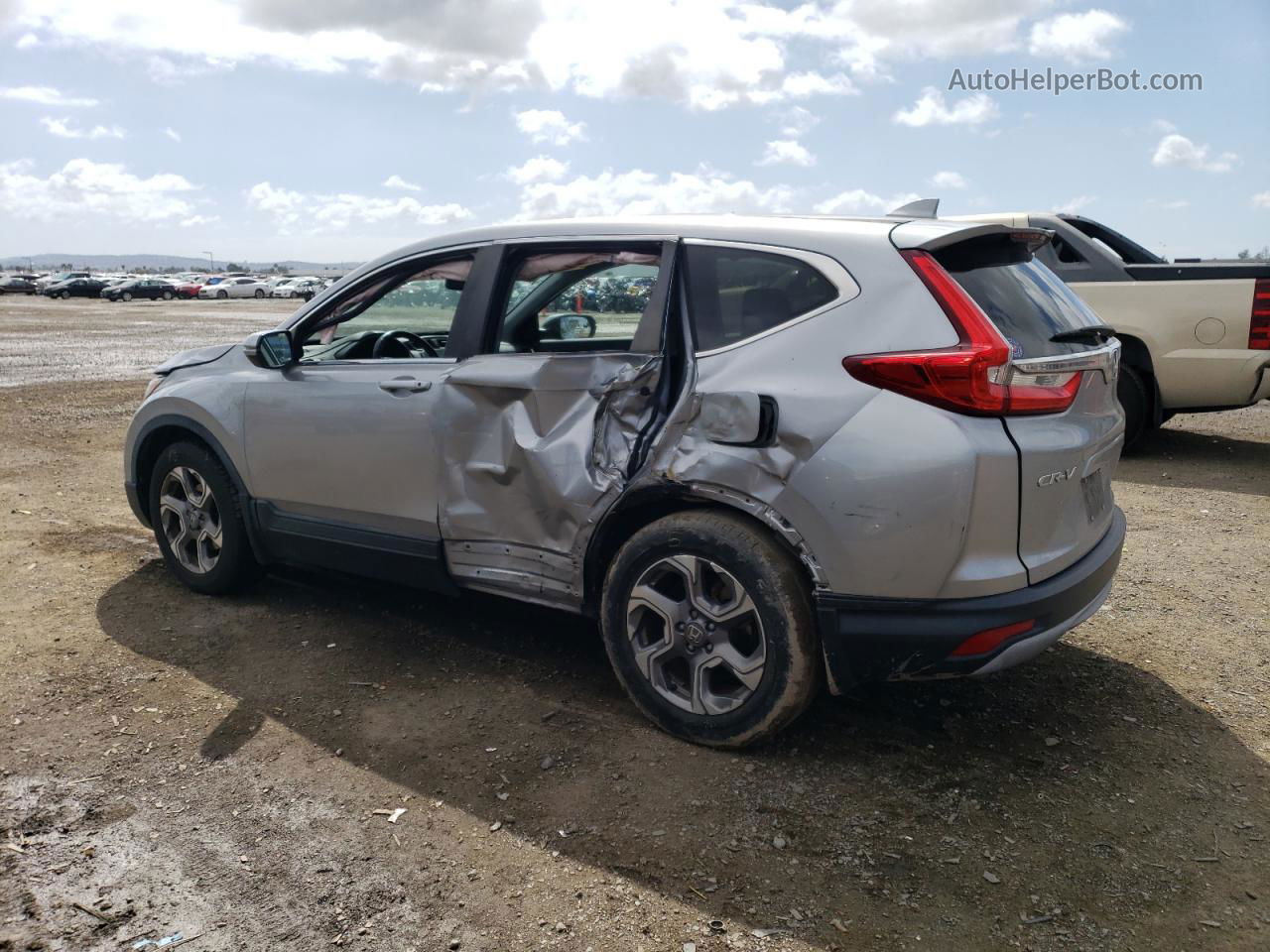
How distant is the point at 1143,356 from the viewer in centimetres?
823

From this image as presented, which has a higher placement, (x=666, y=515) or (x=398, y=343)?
(x=398, y=343)

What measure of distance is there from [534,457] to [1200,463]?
270 inches

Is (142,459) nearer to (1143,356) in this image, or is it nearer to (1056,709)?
(1056,709)

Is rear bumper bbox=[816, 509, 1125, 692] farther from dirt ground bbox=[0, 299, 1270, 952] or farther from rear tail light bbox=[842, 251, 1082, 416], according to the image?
rear tail light bbox=[842, 251, 1082, 416]

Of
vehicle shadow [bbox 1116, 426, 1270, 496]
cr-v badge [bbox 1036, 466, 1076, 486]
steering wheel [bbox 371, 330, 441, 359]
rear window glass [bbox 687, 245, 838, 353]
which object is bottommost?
vehicle shadow [bbox 1116, 426, 1270, 496]

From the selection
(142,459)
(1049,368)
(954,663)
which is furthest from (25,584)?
(1049,368)

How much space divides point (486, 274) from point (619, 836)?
7.06ft

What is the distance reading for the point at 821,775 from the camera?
10.9ft

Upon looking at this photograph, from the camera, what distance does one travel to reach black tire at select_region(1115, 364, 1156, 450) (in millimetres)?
8258

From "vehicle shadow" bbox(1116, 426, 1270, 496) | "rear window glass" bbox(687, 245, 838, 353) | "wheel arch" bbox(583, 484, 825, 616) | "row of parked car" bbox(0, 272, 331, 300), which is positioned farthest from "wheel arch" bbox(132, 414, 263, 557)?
"row of parked car" bbox(0, 272, 331, 300)

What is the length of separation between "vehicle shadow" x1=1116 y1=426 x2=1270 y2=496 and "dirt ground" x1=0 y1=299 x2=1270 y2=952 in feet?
8.94

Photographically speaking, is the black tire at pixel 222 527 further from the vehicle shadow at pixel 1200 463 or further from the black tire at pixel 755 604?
the vehicle shadow at pixel 1200 463

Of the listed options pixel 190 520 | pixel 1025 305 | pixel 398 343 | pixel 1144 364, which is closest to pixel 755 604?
pixel 1025 305

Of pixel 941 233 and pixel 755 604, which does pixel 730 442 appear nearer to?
pixel 755 604
